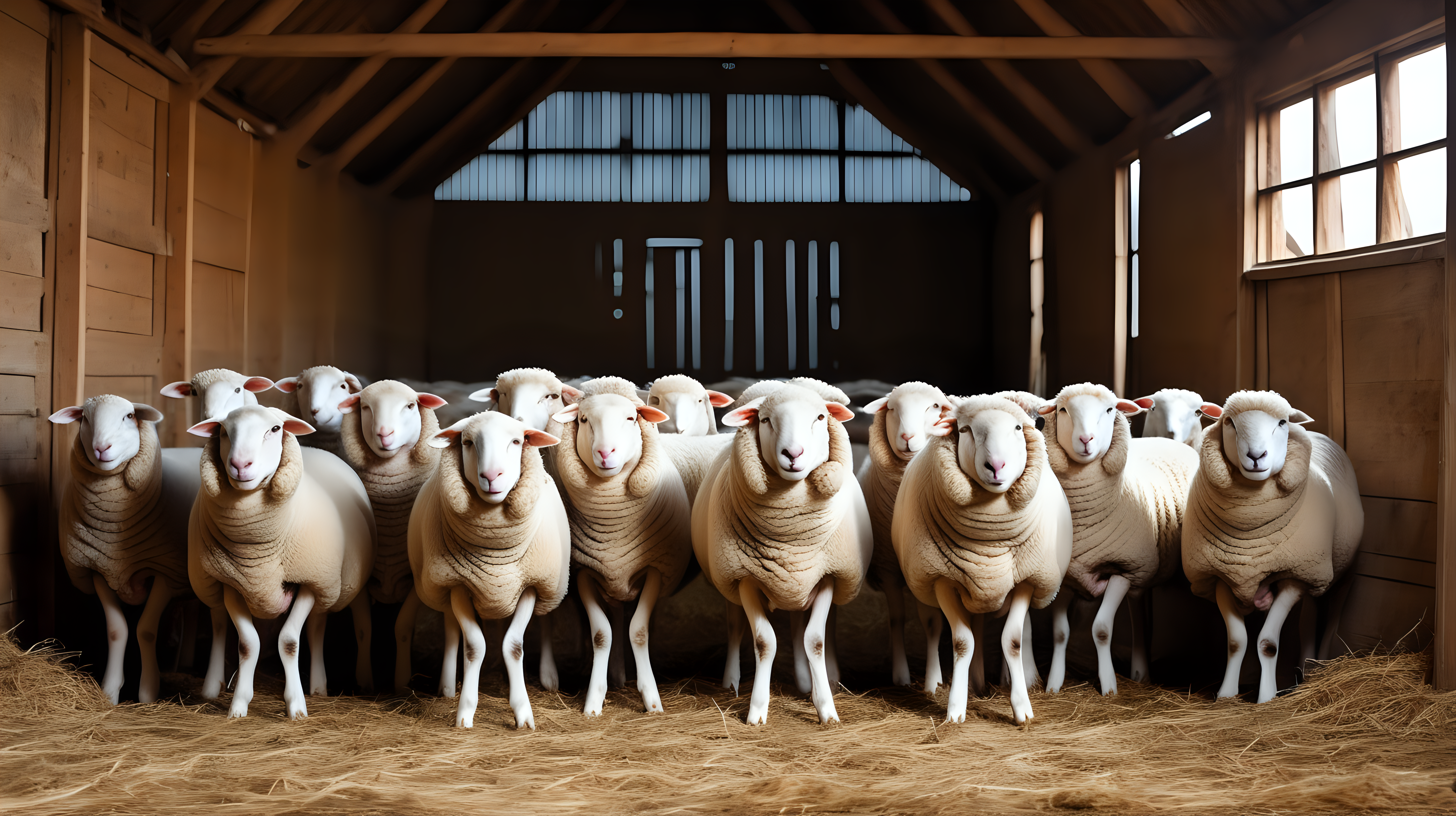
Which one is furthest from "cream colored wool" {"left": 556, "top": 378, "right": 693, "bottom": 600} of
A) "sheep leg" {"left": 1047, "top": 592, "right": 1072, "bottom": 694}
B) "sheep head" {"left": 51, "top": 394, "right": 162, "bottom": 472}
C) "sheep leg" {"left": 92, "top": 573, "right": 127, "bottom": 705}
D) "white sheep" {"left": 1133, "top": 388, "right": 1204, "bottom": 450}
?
"white sheep" {"left": 1133, "top": 388, "right": 1204, "bottom": 450}

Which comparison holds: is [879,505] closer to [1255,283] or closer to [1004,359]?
[1255,283]

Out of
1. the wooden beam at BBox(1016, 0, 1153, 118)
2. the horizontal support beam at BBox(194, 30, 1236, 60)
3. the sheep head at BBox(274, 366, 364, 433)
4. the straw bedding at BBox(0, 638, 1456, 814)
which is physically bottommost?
the straw bedding at BBox(0, 638, 1456, 814)

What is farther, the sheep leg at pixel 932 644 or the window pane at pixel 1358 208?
the window pane at pixel 1358 208

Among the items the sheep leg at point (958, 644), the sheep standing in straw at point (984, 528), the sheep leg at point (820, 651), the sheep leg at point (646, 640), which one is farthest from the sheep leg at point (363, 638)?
the sheep leg at point (958, 644)

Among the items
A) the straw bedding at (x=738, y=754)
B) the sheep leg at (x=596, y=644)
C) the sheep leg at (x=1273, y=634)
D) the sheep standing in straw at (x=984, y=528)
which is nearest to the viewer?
the straw bedding at (x=738, y=754)

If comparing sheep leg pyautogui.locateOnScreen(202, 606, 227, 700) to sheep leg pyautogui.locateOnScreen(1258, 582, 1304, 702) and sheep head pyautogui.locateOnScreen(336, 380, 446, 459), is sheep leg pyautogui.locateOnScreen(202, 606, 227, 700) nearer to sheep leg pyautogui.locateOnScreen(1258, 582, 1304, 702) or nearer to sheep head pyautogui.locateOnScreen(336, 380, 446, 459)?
sheep head pyautogui.locateOnScreen(336, 380, 446, 459)

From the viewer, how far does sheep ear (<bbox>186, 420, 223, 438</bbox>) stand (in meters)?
4.05

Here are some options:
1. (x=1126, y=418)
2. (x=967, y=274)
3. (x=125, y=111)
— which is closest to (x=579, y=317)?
(x=967, y=274)

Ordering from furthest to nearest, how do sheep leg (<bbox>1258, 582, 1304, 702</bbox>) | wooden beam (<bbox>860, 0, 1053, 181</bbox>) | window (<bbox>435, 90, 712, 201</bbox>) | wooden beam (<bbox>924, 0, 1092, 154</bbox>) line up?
window (<bbox>435, 90, 712, 201</bbox>), wooden beam (<bbox>860, 0, 1053, 181</bbox>), wooden beam (<bbox>924, 0, 1092, 154</bbox>), sheep leg (<bbox>1258, 582, 1304, 702</bbox>)

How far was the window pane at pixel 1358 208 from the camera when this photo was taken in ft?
16.5

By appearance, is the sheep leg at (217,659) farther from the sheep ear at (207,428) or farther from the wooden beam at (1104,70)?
the wooden beam at (1104,70)

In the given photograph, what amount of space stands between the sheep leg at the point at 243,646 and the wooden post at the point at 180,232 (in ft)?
7.90

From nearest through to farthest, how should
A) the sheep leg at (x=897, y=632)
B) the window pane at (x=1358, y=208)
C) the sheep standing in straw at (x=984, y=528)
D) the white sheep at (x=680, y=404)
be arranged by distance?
the sheep standing in straw at (x=984, y=528)
the sheep leg at (x=897, y=632)
the window pane at (x=1358, y=208)
the white sheep at (x=680, y=404)

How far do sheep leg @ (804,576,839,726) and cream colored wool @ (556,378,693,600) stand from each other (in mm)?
708
